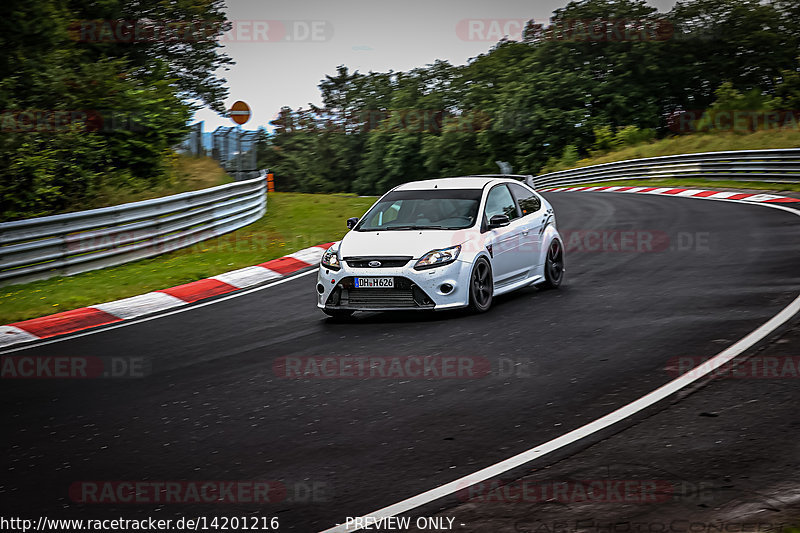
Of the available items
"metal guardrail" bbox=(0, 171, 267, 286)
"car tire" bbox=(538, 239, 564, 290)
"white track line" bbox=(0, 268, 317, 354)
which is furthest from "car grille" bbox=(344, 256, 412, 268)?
"metal guardrail" bbox=(0, 171, 267, 286)

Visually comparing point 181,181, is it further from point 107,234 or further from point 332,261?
point 332,261

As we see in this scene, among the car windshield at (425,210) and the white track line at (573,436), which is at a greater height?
the car windshield at (425,210)

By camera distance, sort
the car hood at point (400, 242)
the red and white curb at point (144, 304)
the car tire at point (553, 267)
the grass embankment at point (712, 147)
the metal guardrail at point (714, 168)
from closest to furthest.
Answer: the car hood at point (400, 242), the red and white curb at point (144, 304), the car tire at point (553, 267), the metal guardrail at point (714, 168), the grass embankment at point (712, 147)

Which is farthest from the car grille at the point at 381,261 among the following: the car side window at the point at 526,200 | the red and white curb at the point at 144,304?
the red and white curb at the point at 144,304

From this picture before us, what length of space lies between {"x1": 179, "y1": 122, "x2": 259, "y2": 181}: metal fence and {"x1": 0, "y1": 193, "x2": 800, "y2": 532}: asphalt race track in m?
15.7

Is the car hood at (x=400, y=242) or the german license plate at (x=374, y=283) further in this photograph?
the car hood at (x=400, y=242)

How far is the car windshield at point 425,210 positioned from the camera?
1077 centimetres

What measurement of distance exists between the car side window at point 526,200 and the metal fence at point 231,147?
15845 mm

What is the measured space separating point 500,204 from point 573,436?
6.04 m

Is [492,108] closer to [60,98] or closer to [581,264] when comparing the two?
[60,98]

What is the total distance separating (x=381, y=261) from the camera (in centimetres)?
998

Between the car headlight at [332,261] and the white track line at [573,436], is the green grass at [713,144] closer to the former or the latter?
the car headlight at [332,261]

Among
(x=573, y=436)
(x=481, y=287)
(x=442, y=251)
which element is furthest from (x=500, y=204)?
(x=573, y=436)

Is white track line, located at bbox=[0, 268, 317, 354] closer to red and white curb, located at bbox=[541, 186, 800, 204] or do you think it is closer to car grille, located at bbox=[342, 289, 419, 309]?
car grille, located at bbox=[342, 289, 419, 309]
